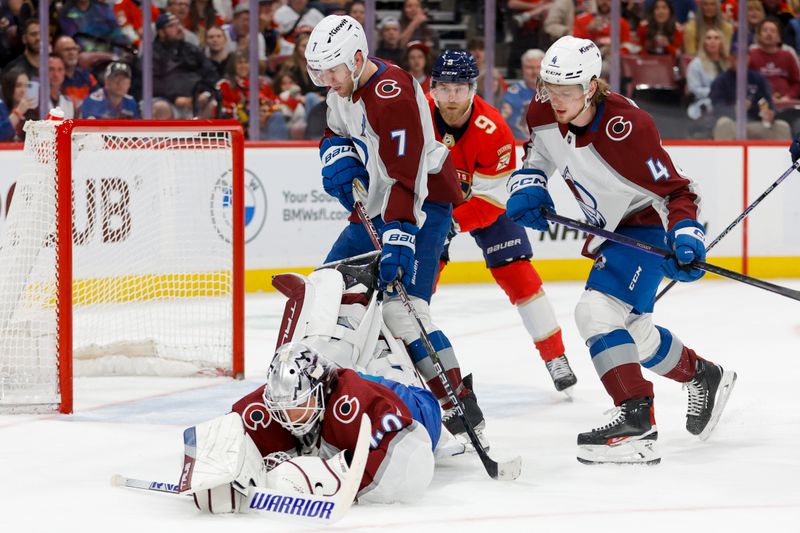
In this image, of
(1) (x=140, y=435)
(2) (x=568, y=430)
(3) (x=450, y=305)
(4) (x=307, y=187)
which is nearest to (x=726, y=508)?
(2) (x=568, y=430)

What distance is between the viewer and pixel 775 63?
8.11 meters

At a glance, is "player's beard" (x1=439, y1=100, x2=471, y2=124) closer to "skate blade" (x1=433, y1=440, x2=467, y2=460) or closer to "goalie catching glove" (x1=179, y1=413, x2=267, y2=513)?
"skate blade" (x1=433, y1=440, x2=467, y2=460)

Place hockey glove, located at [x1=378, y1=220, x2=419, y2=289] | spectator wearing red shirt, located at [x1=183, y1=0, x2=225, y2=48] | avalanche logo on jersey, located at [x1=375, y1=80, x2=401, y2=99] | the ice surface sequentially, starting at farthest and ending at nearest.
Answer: spectator wearing red shirt, located at [x1=183, y1=0, x2=225, y2=48] < avalanche logo on jersey, located at [x1=375, y1=80, x2=401, y2=99] < hockey glove, located at [x1=378, y1=220, x2=419, y2=289] < the ice surface

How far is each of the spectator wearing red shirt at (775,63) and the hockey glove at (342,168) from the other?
4.83m

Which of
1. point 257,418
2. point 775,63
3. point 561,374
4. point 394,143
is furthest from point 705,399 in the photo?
point 775,63

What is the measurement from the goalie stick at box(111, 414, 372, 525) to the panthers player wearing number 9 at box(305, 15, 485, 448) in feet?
2.22

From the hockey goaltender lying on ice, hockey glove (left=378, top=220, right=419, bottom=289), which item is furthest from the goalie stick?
hockey glove (left=378, top=220, right=419, bottom=289)

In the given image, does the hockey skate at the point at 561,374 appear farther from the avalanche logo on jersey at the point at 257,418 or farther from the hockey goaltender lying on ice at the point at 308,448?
the avalanche logo on jersey at the point at 257,418

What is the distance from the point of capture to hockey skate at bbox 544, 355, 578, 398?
447 centimetres

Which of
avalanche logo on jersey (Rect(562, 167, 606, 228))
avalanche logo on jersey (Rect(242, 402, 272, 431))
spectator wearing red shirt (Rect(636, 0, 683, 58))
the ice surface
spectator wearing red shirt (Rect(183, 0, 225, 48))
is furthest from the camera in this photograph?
spectator wearing red shirt (Rect(636, 0, 683, 58))

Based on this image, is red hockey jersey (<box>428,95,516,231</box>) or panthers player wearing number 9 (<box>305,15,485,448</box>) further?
red hockey jersey (<box>428,95,516,231</box>)

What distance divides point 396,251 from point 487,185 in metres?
1.10

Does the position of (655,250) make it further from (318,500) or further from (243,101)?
(243,101)

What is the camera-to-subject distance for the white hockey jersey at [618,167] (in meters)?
3.53
